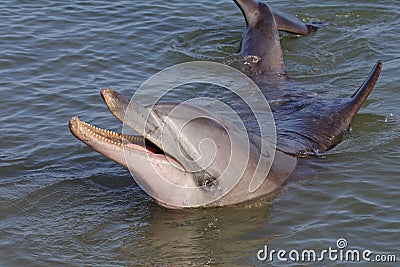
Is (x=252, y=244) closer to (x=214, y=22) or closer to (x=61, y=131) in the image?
(x=61, y=131)

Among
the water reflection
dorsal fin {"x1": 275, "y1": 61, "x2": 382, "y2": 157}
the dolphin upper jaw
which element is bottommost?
the water reflection

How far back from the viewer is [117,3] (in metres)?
14.6

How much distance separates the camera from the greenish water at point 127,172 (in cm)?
692

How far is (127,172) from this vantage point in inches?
330

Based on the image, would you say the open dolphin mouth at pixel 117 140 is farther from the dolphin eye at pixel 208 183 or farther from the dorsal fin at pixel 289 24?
the dorsal fin at pixel 289 24

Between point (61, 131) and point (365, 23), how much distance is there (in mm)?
6004

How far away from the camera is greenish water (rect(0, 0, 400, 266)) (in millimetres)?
6925

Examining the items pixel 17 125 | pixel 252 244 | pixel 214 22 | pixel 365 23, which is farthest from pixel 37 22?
pixel 252 244

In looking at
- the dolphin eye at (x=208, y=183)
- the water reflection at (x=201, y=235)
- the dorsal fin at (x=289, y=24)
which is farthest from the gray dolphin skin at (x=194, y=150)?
the dorsal fin at (x=289, y=24)

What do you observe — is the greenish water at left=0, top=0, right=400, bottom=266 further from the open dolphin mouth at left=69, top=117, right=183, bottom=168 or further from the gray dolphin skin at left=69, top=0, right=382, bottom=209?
the open dolphin mouth at left=69, top=117, right=183, bottom=168

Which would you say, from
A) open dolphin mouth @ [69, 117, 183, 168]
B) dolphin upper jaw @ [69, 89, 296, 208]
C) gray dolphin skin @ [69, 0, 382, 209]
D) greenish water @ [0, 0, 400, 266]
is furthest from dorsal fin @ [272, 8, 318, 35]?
open dolphin mouth @ [69, 117, 183, 168]

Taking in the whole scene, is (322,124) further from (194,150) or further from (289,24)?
(289,24)

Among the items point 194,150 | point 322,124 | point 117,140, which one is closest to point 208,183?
point 194,150

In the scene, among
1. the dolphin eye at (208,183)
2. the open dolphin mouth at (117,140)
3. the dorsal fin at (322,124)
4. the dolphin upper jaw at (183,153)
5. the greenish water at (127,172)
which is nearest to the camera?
the open dolphin mouth at (117,140)
